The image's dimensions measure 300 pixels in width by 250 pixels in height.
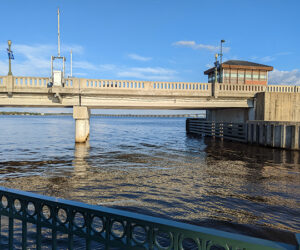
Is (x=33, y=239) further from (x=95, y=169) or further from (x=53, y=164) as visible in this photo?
(x=53, y=164)

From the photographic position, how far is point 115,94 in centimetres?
2462

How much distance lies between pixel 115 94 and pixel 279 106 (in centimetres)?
1726

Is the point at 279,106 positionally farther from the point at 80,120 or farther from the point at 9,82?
the point at 9,82

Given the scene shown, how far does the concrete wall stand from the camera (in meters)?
26.4

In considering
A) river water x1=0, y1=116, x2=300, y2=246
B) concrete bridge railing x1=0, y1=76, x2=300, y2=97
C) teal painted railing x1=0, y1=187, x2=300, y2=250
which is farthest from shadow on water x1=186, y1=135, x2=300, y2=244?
concrete bridge railing x1=0, y1=76, x2=300, y2=97

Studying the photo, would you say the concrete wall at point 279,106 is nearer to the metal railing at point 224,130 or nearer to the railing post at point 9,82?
the metal railing at point 224,130

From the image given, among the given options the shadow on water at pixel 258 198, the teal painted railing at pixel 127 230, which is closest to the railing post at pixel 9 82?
the shadow on water at pixel 258 198

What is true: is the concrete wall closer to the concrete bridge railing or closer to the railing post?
the concrete bridge railing

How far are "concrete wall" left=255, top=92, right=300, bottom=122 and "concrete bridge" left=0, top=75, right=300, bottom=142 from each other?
887 mm

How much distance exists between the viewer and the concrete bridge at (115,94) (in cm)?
2303

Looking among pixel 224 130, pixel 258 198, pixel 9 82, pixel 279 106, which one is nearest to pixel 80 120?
pixel 9 82

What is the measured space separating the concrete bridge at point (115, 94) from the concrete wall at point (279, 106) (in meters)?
0.89

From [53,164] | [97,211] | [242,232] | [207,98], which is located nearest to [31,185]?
[53,164]

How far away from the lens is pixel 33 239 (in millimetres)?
5379
